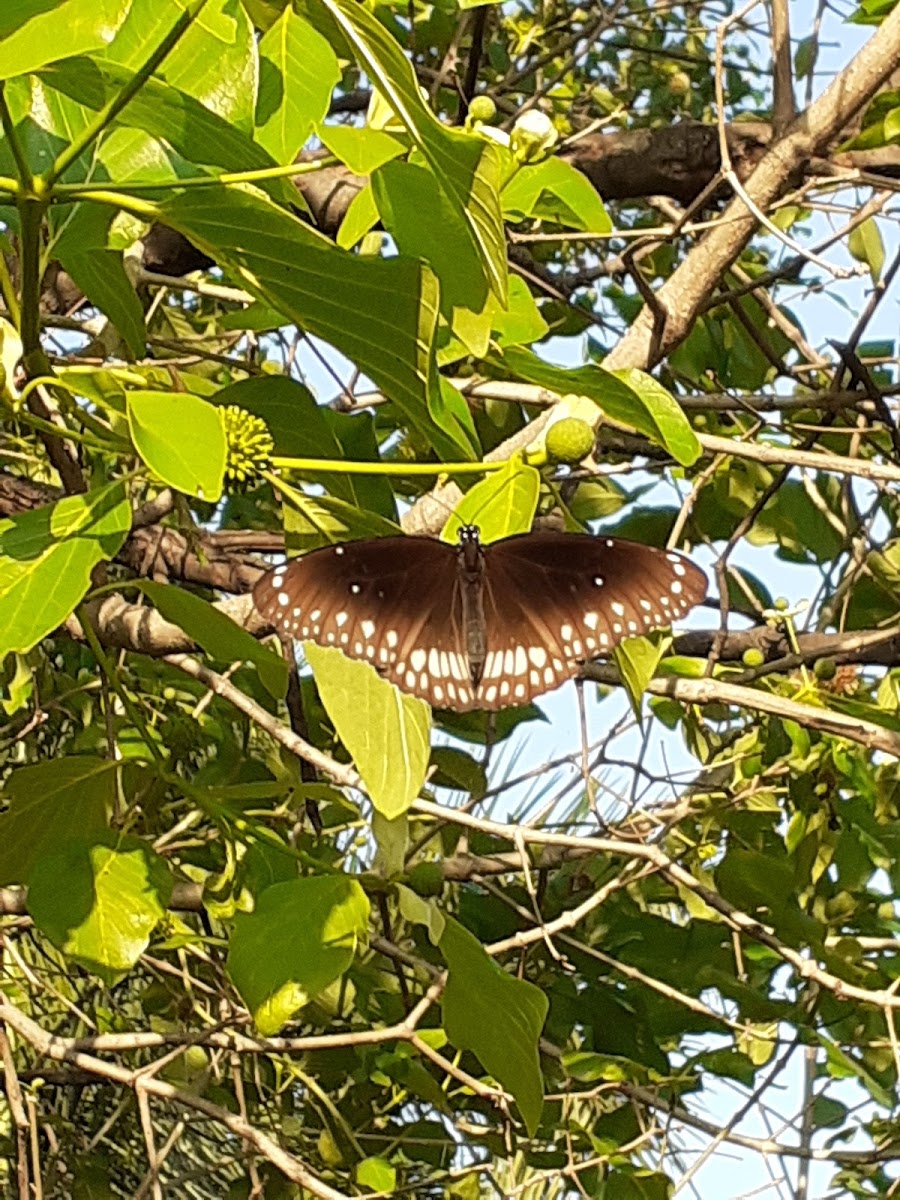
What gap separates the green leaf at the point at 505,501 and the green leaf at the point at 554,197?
0.69ft

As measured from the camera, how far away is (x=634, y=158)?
2.04 meters

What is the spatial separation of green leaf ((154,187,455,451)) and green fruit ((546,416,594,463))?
110 millimetres

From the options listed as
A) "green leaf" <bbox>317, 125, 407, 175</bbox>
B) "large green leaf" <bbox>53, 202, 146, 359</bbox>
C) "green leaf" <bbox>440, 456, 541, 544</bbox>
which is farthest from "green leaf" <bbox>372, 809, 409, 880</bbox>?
"green leaf" <bbox>317, 125, 407, 175</bbox>

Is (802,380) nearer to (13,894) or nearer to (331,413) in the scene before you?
(331,413)

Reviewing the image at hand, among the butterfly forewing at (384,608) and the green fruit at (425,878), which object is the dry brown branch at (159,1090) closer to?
the green fruit at (425,878)

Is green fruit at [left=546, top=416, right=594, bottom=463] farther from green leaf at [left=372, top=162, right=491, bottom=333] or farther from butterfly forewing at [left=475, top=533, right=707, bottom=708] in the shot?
butterfly forewing at [left=475, top=533, right=707, bottom=708]

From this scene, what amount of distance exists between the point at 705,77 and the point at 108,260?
7.47 feet

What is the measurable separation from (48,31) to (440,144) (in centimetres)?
19

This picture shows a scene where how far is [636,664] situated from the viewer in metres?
1.19

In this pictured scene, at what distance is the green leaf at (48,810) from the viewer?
4.21 ft

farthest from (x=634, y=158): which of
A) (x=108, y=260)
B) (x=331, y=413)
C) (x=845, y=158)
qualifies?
(x=108, y=260)

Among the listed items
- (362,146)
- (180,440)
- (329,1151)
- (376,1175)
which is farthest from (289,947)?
(329,1151)

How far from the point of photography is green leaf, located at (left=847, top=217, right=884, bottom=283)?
1.86 m

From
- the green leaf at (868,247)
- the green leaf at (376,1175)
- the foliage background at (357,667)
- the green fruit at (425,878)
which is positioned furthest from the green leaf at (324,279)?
the green leaf at (868,247)
